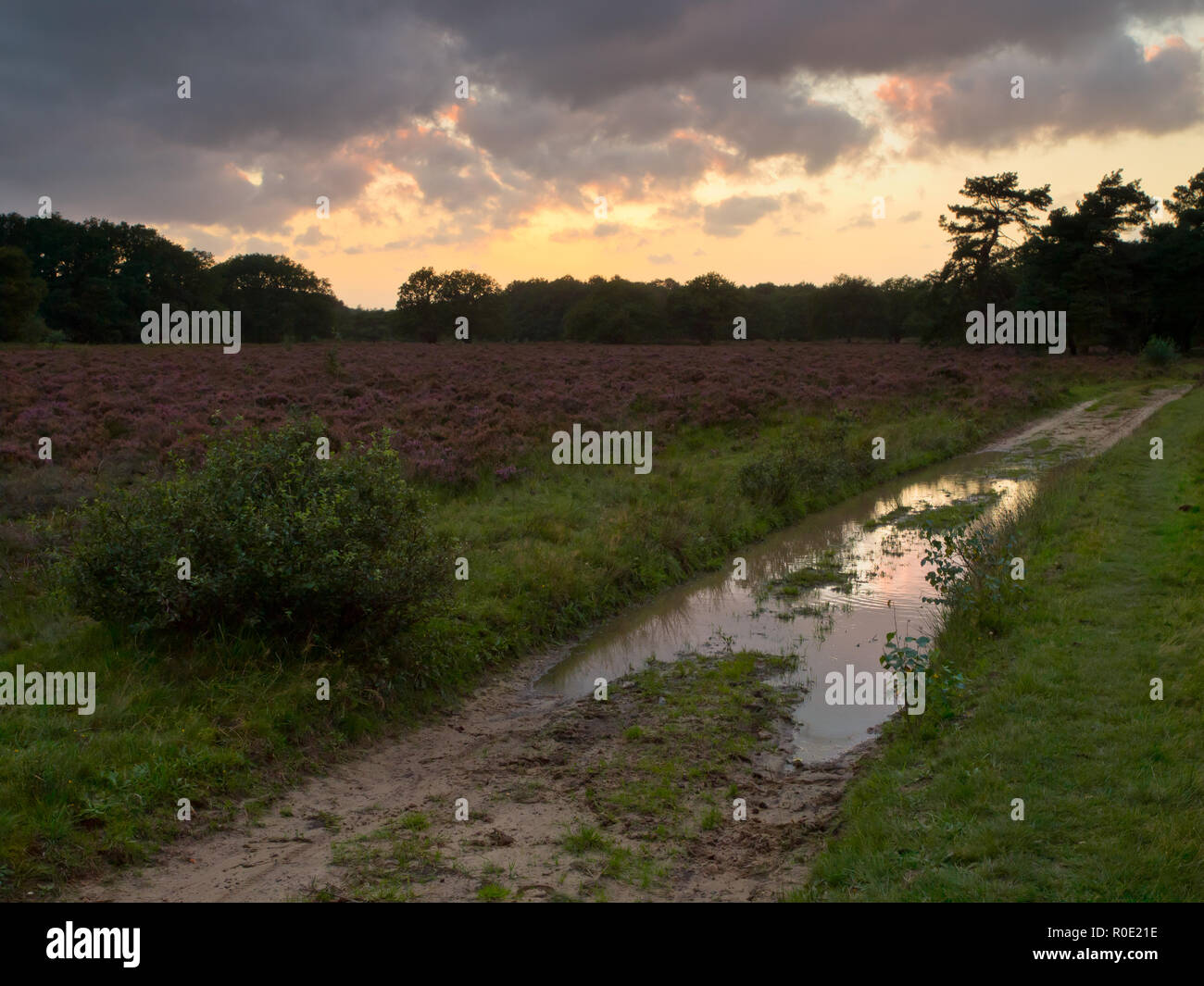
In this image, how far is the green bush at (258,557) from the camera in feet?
25.5

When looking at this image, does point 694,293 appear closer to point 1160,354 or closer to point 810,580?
point 1160,354

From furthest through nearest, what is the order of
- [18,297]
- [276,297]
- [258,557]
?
[276,297], [18,297], [258,557]

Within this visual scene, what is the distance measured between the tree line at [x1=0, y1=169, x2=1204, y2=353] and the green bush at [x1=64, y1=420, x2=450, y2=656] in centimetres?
4665

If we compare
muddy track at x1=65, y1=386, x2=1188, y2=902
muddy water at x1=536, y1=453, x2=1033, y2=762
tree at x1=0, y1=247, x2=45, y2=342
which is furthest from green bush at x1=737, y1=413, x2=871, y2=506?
tree at x1=0, y1=247, x2=45, y2=342

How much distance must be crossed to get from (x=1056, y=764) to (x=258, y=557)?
21.8 feet

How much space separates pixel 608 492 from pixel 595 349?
39600mm

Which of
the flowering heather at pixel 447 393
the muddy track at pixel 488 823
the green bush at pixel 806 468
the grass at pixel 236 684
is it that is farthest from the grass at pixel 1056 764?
the flowering heather at pixel 447 393

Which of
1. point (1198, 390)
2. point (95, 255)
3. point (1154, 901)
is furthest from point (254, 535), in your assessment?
point (95, 255)

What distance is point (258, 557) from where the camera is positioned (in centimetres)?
779

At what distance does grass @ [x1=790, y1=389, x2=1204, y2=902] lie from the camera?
15.7 ft

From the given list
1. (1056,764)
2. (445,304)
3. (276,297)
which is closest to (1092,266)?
(445,304)

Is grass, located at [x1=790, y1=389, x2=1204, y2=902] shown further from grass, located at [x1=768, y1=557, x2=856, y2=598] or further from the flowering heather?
the flowering heather

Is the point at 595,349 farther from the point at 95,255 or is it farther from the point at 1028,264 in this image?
the point at 95,255

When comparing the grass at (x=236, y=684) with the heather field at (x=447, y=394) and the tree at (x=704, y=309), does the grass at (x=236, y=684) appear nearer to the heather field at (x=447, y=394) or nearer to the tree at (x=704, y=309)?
the heather field at (x=447, y=394)
